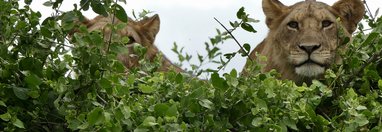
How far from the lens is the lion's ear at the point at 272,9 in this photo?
A: 916cm

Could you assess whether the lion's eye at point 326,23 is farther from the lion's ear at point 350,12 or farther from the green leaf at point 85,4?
the green leaf at point 85,4

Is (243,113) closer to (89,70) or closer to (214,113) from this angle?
(214,113)

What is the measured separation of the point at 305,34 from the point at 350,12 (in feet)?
2.44

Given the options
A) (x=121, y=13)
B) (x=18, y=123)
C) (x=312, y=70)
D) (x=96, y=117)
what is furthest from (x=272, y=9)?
(x=96, y=117)

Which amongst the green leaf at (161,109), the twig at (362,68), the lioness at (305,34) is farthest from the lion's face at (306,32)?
the green leaf at (161,109)

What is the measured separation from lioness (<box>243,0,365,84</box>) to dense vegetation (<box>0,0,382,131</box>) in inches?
117

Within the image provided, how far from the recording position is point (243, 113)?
4.50m

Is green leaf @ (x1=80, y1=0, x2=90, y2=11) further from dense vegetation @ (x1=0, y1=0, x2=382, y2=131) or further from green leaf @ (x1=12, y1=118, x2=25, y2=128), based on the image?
green leaf @ (x1=12, y1=118, x2=25, y2=128)

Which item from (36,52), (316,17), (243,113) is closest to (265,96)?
(243,113)

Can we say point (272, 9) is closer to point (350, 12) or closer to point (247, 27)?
point (350, 12)

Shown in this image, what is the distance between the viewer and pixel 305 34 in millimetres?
8180

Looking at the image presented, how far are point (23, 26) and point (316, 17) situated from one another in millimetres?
4408

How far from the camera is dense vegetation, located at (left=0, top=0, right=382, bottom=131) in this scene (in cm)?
416

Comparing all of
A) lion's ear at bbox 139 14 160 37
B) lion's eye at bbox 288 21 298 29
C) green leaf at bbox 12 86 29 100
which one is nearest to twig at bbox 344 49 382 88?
green leaf at bbox 12 86 29 100
